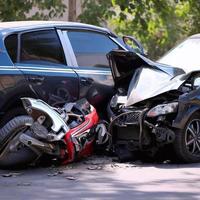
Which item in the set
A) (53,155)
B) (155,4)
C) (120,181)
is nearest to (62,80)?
(53,155)

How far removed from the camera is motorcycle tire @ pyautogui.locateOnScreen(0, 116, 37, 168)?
26.4 ft

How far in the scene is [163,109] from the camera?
27.6ft

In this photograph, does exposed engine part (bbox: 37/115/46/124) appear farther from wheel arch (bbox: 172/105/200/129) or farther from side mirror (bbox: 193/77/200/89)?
side mirror (bbox: 193/77/200/89)

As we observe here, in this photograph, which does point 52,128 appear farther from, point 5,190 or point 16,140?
point 5,190

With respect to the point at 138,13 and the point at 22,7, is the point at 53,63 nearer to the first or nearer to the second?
the point at 22,7

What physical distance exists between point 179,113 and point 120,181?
1.45m

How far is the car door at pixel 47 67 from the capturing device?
27.9 ft

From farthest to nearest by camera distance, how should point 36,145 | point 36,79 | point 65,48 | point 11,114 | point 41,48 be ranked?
point 65,48 → point 41,48 → point 36,79 → point 11,114 → point 36,145

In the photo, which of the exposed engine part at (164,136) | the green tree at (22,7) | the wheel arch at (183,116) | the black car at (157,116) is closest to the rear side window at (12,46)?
the black car at (157,116)

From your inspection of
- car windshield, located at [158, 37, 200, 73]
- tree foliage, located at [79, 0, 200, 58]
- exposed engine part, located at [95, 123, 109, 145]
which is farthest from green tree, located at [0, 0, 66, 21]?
exposed engine part, located at [95, 123, 109, 145]

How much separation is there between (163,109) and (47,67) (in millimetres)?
1677

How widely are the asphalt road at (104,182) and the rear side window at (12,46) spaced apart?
4.89 feet

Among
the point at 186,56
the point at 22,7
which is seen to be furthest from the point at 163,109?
the point at 22,7

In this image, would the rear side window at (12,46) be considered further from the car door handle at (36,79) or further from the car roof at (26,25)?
the car door handle at (36,79)
